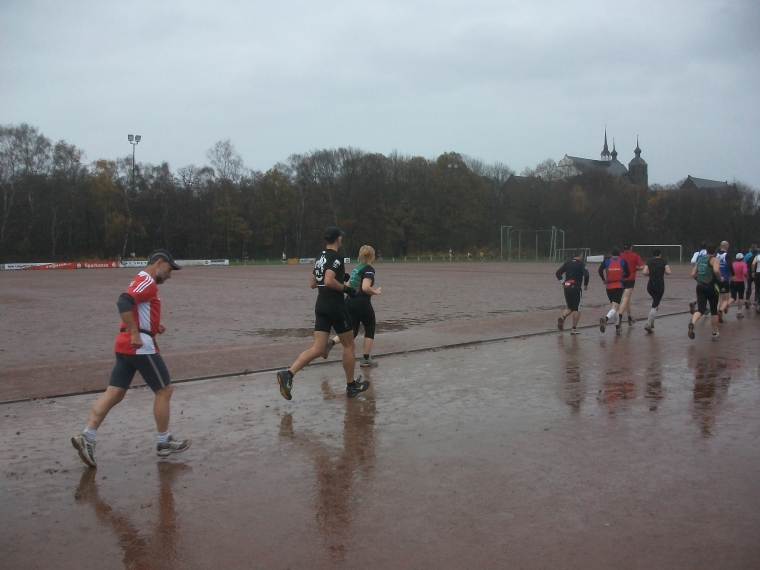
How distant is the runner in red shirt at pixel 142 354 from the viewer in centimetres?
551

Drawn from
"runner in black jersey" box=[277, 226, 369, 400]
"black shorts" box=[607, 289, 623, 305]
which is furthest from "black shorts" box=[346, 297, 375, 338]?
"black shorts" box=[607, 289, 623, 305]

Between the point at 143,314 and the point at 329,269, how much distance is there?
232 cm

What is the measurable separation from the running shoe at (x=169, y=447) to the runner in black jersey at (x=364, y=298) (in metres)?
3.56

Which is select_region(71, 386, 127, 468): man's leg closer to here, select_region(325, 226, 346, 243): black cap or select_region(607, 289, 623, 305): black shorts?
select_region(325, 226, 346, 243): black cap

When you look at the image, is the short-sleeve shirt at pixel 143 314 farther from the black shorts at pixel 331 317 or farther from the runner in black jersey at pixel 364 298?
the runner in black jersey at pixel 364 298

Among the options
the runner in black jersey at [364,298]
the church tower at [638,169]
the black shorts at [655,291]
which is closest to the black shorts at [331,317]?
the runner in black jersey at [364,298]

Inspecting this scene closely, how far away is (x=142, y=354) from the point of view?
18.5ft

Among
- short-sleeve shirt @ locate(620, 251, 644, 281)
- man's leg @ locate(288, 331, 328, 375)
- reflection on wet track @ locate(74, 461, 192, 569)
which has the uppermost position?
short-sleeve shirt @ locate(620, 251, 644, 281)

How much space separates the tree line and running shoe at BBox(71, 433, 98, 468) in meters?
72.7

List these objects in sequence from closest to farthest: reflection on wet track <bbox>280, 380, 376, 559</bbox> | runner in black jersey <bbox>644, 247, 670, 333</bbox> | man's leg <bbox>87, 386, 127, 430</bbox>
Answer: reflection on wet track <bbox>280, 380, 376, 559</bbox> < man's leg <bbox>87, 386, 127, 430</bbox> < runner in black jersey <bbox>644, 247, 670, 333</bbox>

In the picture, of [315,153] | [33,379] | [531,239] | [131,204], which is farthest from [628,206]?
[33,379]

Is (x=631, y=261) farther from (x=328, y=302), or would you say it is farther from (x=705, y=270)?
(x=328, y=302)

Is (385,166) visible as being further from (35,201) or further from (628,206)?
(35,201)

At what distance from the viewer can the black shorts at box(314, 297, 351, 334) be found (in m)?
7.59
